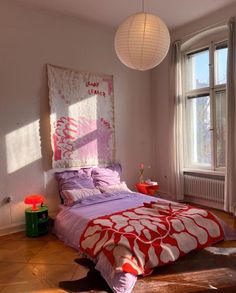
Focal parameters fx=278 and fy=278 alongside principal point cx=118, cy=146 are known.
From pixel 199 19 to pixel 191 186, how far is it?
2610mm

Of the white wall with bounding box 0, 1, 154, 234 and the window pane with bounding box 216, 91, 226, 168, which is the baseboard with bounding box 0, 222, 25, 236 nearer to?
the white wall with bounding box 0, 1, 154, 234

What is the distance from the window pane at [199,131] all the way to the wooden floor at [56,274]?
1.81m

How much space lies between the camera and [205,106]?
447 cm

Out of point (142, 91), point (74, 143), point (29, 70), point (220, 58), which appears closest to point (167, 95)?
point (142, 91)

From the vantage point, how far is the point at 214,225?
296 centimetres

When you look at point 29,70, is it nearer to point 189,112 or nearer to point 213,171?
point 189,112

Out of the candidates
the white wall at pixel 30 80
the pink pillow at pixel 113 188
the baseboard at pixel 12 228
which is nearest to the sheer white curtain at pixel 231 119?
the pink pillow at pixel 113 188

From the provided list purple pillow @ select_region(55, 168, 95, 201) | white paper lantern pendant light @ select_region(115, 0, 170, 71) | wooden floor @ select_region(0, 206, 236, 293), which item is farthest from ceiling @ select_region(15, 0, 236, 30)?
wooden floor @ select_region(0, 206, 236, 293)

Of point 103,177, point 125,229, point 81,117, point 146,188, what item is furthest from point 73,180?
point 125,229

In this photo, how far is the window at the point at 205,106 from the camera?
423cm

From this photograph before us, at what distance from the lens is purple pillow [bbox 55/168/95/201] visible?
3.74 meters

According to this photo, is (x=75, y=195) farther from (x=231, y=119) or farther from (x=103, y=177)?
(x=231, y=119)

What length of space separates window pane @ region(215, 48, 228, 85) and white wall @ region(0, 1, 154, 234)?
5.57ft

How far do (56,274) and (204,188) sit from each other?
8.92 feet
